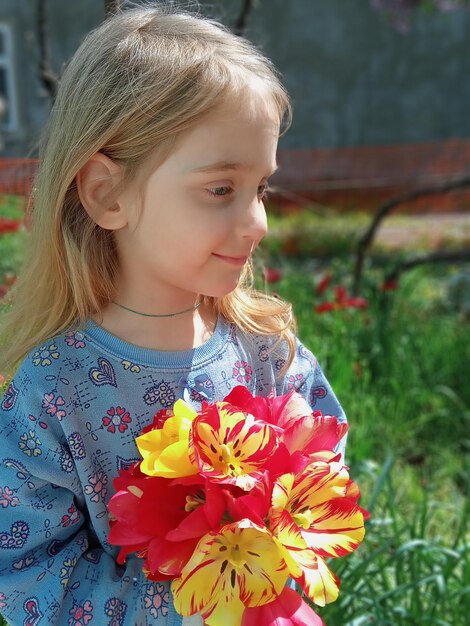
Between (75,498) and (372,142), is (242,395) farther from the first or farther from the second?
(372,142)

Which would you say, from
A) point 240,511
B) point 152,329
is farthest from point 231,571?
point 152,329

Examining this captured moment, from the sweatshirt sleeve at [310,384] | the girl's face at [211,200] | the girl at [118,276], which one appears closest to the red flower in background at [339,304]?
the sweatshirt sleeve at [310,384]

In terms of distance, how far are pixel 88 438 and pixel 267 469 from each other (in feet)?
1.01

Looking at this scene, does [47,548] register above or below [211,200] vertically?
below

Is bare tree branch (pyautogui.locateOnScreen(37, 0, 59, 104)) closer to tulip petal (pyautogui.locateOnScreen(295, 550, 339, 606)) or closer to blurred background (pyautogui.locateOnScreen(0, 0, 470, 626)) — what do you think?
blurred background (pyautogui.locateOnScreen(0, 0, 470, 626))

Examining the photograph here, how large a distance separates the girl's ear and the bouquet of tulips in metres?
0.33

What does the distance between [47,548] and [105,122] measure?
652 mm

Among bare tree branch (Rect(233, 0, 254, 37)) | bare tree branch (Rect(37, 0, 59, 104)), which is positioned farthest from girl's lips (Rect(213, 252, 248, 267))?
bare tree branch (Rect(37, 0, 59, 104))

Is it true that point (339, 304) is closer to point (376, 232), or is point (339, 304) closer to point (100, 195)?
point (100, 195)

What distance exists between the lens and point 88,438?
128cm

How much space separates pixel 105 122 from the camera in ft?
4.18

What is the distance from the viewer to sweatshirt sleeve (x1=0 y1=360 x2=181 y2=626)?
122cm

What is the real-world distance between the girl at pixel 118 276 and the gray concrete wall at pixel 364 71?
452 inches

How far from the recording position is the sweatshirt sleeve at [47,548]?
1.22 metres
